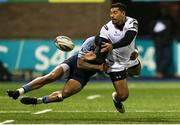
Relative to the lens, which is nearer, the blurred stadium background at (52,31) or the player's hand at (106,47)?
the player's hand at (106,47)

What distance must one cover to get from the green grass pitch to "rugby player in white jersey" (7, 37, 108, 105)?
38 centimetres

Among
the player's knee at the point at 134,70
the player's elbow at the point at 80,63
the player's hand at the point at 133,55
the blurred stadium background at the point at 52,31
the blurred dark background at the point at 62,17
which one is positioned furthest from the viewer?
the blurred dark background at the point at 62,17

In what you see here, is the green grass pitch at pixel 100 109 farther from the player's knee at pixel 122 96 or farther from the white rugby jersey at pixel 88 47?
the white rugby jersey at pixel 88 47

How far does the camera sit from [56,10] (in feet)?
90.6

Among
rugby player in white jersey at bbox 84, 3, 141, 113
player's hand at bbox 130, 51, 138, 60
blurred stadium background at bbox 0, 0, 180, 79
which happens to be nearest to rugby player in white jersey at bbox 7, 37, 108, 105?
rugby player in white jersey at bbox 84, 3, 141, 113

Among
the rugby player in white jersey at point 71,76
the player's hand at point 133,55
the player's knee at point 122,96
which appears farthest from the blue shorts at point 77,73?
the player's hand at point 133,55

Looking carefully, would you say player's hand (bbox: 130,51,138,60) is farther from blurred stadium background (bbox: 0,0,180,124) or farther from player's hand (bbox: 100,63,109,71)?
blurred stadium background (bbox: 0,0,180,124)

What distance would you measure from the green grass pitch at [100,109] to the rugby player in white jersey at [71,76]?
38 cm

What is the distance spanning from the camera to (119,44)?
12.8 m

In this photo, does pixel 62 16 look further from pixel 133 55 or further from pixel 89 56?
pixel 89 56

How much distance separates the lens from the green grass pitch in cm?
1277

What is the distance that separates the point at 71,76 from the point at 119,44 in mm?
1019

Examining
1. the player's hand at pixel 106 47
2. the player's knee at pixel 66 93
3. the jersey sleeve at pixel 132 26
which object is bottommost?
the player's knee at pixel 66 93

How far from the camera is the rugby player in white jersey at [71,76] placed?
1299cm
